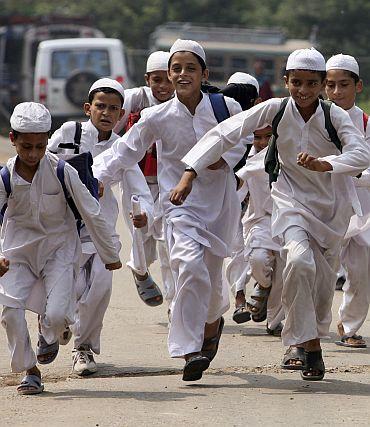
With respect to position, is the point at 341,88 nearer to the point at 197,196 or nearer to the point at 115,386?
the point at 197,196

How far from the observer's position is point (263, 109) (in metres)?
8.73

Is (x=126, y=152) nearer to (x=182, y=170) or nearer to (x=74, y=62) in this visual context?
(x=182, y=170)

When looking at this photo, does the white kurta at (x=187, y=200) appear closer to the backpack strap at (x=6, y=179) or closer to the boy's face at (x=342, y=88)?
the backpack strap at (x=6, y=179)

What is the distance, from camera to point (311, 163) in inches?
324

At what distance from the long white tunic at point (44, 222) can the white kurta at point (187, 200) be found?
1.58 ft

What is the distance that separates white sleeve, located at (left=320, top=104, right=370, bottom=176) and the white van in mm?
22257

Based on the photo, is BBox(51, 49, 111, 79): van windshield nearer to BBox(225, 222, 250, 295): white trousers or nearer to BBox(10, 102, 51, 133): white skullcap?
BBox(225, 222, 250, 295): white trousers

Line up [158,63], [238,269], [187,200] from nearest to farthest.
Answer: [187,200]
[158,63]
[238,269]

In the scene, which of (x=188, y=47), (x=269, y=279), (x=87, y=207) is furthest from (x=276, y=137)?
(x=269, y=279)

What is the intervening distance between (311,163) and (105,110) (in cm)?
211

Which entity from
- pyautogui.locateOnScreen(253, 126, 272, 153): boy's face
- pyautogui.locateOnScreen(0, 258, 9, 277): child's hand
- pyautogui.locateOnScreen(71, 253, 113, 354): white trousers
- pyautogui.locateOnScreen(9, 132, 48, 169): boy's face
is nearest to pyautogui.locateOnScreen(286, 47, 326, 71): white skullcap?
pyautogui.locateOnScreen(9, 132, 48, 169): boy's face

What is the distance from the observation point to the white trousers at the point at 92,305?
9281 mm

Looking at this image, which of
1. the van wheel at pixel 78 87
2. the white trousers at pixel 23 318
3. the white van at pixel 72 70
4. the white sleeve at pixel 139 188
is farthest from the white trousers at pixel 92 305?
the van wheel at pixel 78 87

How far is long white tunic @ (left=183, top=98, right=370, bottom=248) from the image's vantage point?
870cm
